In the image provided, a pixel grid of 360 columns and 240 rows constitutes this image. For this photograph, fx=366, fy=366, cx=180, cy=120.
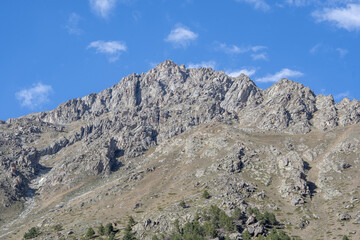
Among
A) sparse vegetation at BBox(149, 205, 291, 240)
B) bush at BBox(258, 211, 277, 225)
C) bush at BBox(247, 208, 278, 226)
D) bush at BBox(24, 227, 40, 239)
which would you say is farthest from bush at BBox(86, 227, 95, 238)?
bush at BBox(258, 211, 277, 225)

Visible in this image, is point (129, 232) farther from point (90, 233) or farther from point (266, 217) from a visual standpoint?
point (266, 217)

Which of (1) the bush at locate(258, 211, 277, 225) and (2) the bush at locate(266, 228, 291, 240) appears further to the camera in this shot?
(1) the bush at locate(258, 211, 277, 225)

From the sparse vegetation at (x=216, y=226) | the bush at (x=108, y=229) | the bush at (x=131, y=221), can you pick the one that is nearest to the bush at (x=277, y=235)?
the sparse vegetation at (x=216, y=226)

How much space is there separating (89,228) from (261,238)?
278 feet

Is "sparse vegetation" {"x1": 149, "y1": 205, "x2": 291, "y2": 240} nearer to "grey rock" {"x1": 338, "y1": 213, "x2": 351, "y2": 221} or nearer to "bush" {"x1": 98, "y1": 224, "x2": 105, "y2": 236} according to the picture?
"grey rock" {"x1": 338, "y1": 213, "x2": 351, "y2": 221}

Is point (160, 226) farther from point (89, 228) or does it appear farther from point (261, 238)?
point (261, 238)

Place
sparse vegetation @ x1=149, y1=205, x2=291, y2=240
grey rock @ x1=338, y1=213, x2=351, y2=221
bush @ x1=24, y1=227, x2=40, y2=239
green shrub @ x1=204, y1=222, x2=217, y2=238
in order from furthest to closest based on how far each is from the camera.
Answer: bush @ x1=24, y1=227, x2=40, y2=239
grey rock @ x1=338, y1=213, x2=351, y2=221
green shrub @ x1=204, y1=222, x2=217, y2=238
sparse vegetation @ x1=149, y1=205, x2=291, y2=240

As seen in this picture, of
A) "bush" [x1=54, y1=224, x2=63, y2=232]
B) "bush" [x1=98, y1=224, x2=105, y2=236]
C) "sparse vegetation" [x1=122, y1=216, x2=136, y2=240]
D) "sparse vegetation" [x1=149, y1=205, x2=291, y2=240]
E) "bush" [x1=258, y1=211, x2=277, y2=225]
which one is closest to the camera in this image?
"sparse vegetation" [x1=149, y1=205, x2=291, y2=240]

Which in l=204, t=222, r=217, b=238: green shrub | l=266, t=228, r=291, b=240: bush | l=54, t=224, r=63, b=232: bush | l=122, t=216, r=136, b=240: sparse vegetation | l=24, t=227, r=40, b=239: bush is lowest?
l=266, t=228, r=291, b=240: bush

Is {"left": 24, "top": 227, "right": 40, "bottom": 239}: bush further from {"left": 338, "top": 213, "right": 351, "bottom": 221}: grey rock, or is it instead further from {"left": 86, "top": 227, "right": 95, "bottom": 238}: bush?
{"left": 338, "top": 213, "right": 351, "bottom": 221}: grey rock

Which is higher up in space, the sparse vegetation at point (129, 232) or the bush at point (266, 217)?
the sparse vegetation at point (129, 232)

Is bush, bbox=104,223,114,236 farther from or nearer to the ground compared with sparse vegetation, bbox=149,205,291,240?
farther from the ground

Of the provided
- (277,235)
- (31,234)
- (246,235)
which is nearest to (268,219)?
(277,235)

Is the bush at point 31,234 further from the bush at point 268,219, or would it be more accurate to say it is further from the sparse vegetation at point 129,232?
the bush at point 268,219
